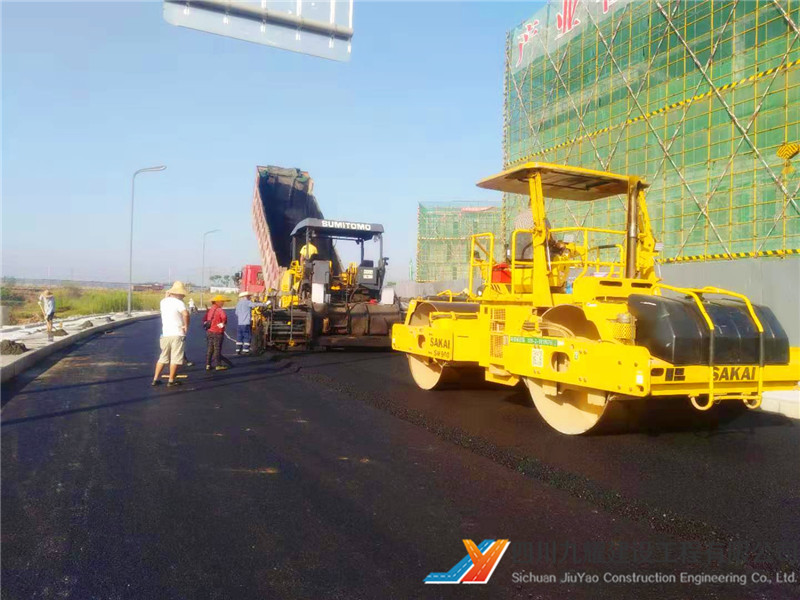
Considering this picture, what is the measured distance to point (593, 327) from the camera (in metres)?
5.68

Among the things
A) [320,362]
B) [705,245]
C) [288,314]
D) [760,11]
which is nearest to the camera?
[320,362]

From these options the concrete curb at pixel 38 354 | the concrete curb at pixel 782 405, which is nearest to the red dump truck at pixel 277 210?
the concrete curb at pixel 38 354

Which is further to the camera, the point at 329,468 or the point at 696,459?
the point at 696,459

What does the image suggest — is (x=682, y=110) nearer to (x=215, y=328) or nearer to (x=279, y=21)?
(x=215, y=328)

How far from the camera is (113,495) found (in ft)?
14.2

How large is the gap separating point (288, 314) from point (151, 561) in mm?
10064

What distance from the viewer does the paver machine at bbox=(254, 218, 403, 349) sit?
1327cm

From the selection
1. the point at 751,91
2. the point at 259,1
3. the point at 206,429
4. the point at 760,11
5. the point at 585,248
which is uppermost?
the point at 760,11

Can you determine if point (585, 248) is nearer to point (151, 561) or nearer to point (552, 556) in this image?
point (552, 556)

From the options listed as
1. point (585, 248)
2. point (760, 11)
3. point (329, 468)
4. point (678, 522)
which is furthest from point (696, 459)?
point (760, 11)

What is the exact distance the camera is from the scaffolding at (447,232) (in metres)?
40.3

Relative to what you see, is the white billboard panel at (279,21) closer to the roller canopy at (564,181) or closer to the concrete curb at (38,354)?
the roller canopy at (564,181)

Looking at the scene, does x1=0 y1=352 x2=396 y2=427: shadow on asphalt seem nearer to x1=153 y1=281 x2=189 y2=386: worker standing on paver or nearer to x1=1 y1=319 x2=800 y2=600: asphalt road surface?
x1=1 y1=319 x2=800 y2=600: asphalt road surface

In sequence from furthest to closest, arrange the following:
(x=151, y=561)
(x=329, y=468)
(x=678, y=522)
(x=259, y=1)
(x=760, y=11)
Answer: (x=760, y=11)
(x=259, y=1)
(x=329, y=468)
(x=678, y=522)
(x=151, y=561)
